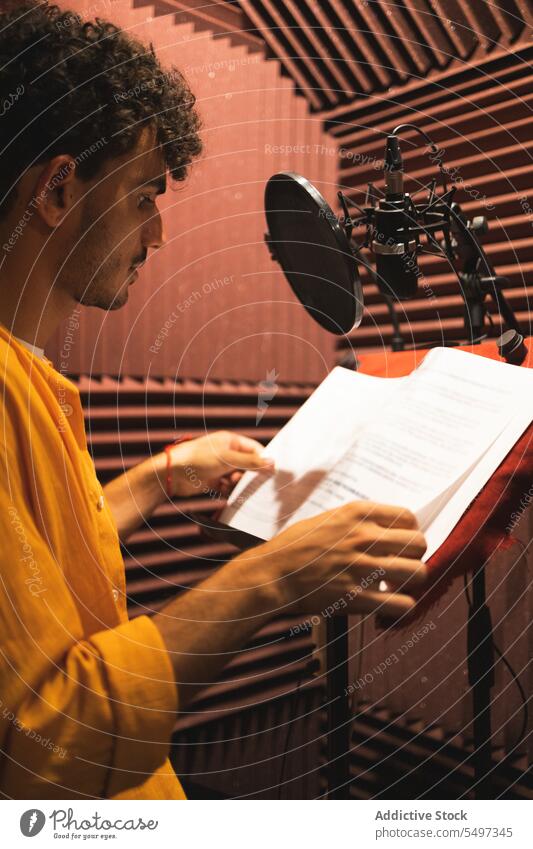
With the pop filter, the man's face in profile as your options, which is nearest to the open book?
the pop filter

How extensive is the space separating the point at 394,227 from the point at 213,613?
2.68ft

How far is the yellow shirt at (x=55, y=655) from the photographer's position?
0.63m

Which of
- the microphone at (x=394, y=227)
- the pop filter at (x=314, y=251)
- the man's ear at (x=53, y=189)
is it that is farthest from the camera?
the microphone at (x=394, y=227)

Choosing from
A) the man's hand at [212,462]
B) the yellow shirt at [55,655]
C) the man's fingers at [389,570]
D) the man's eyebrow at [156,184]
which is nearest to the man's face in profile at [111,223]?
the man's eyebrow at [156,184]

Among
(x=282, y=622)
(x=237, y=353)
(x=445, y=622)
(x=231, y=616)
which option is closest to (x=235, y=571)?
(x=231, y=616)

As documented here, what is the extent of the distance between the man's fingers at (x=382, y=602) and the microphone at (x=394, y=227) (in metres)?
0.73

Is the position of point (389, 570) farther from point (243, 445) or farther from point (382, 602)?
point (243, 445)

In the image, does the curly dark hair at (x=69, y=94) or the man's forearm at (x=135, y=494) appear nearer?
the curly dark hair at (x=69, y=94)

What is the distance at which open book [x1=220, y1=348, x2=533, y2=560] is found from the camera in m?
0.76

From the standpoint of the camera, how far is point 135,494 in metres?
1.19

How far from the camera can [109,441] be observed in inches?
80.0

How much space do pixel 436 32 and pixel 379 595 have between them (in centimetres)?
215

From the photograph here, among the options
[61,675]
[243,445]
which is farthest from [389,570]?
[243,445]

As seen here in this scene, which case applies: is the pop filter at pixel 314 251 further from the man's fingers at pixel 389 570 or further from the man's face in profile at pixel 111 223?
the man's fingers at pixel 389 570
